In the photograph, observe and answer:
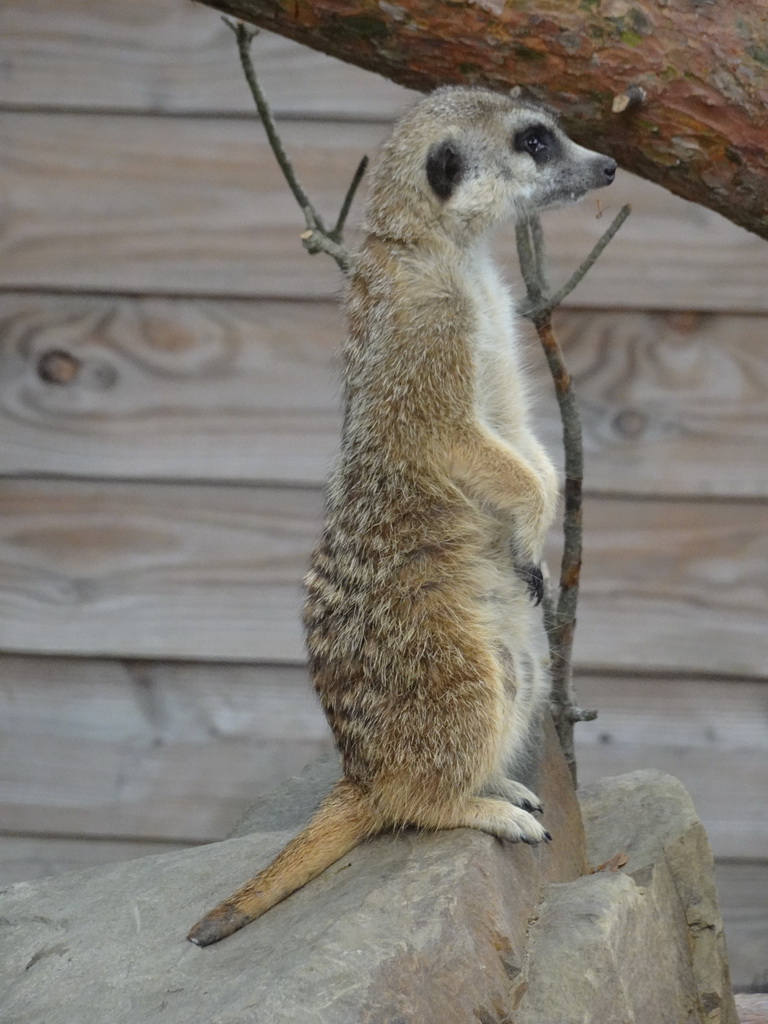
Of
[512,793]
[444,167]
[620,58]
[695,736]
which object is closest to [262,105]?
[444,167]

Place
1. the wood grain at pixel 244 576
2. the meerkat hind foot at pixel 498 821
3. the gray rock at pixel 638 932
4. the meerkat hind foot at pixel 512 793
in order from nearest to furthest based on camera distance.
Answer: the gray rock at pixel 638 932, the meerkat hind foot at pixel 498 821, the meerkat hind foot at pixel 512 793, the wood grain at pixel 244 576

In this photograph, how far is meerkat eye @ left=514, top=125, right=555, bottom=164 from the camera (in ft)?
5.64

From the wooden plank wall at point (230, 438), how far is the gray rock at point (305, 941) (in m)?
0.91

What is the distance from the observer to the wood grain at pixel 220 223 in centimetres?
248

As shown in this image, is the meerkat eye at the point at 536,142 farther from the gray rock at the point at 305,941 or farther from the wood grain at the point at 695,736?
the wood grain at the point at 695,736

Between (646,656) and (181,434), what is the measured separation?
106 cm

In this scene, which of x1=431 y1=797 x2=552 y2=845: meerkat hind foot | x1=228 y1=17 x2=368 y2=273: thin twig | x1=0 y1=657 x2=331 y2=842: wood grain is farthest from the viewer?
x1=0 y1=657 x2=331 y2=842: wood grain

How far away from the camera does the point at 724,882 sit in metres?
2.70

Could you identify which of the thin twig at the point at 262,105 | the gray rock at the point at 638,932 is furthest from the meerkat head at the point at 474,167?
the gray rock at the point at 638,932

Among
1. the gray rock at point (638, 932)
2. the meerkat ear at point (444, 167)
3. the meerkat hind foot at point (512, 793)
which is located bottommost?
the gray rock at point (638, 932)

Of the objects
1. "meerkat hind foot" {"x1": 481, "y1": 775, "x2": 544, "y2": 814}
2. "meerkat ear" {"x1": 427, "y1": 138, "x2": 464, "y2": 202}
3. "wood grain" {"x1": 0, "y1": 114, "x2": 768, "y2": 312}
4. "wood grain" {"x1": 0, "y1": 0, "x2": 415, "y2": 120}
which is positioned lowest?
"meerkat hind foot" {"x1": 481, "y1": 775, "x2": 544, "y2": 814}

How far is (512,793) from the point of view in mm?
1664

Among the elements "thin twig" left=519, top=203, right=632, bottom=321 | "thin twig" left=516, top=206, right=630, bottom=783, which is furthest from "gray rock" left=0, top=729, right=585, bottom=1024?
"thin twig" left=519, top=203, right=632, bottom=321

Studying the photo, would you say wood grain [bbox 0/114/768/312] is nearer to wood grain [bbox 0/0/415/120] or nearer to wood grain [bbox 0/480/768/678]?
wood grain [bbox 0/0/415/120]
